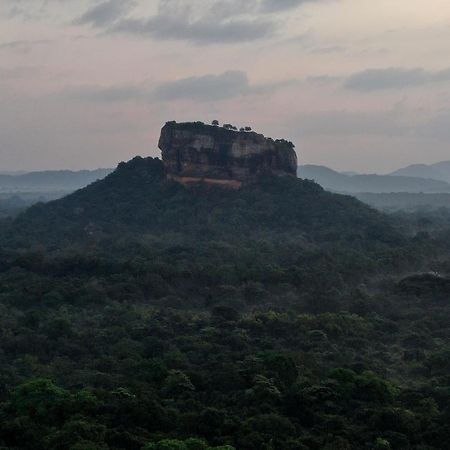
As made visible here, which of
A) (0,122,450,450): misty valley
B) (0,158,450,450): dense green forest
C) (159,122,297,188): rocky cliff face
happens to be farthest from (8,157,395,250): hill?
(159,122,297,188): rocky cliff face

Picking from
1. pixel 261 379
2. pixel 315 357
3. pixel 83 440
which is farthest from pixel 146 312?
pixel 83 440

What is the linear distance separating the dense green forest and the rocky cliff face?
10311 millimetres

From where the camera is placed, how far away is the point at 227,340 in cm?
2888

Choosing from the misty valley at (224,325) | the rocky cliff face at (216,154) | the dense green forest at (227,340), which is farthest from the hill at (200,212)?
the rocky cliff face at (216,154)

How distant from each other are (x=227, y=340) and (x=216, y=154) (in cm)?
4591

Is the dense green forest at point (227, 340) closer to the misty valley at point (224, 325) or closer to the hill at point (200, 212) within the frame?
the misty valley at point (224, 325)

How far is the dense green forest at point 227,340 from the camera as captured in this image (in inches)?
746

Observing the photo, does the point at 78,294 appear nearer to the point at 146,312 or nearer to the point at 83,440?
the point at 146,312

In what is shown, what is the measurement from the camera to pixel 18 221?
74.1m

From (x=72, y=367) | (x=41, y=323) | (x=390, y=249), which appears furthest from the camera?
(x=390, y=249)

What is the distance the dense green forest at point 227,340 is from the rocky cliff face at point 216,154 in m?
10.3

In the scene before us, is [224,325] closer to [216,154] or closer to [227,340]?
[227,340]

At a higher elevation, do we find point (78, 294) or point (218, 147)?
point (218, 147)

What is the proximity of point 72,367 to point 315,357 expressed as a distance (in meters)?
9.46
